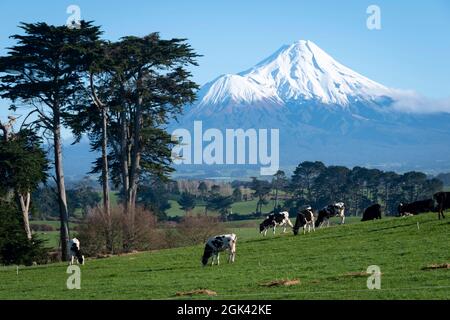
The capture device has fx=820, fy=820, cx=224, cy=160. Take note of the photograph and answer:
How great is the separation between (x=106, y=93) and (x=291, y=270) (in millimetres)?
25150

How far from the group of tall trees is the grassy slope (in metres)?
12.0

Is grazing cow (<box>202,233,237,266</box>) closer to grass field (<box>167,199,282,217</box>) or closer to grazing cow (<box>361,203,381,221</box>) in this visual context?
grazing cow (<box>361,203,381,221</box>)

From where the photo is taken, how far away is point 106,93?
4516cm

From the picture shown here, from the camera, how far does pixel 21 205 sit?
4341 cm

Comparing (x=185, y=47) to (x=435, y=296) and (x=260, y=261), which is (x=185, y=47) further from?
(x=435, y=296)

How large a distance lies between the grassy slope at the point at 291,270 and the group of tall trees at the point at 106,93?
11986mm

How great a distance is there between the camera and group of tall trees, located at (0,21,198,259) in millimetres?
42188

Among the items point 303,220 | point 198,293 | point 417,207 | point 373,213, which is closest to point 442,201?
point 303,220

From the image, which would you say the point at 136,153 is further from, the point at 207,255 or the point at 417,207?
the point at 207,255

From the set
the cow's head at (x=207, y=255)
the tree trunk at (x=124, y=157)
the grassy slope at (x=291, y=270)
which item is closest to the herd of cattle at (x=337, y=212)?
the grassy slope at (x=291, y=270)

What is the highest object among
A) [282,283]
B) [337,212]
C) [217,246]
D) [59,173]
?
[59,173]

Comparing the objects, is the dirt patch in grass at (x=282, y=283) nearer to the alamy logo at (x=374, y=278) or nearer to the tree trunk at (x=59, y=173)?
the alamy logo at (x=374, y=278)

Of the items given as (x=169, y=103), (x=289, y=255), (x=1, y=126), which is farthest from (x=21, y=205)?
(x=289, y=255)

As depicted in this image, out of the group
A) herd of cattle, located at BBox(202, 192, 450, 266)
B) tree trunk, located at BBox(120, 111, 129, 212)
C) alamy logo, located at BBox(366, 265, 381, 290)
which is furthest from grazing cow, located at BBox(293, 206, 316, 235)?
tree trunk, located at BBox(120, 111, 129, 212)
